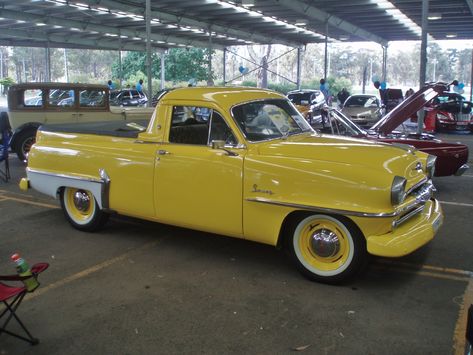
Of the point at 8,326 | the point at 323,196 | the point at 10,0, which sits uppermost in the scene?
the point at 10,0

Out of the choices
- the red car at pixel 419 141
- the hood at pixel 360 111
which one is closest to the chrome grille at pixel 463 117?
the hood at pixel 360 111

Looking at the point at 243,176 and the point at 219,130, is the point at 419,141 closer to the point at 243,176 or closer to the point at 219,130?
the point at 219,130

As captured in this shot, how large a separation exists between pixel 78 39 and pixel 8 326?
2653 cm

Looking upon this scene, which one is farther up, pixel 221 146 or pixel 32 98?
pixel 32 98

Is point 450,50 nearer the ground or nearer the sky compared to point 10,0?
nearer the sky

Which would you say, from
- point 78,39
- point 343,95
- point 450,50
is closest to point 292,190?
point 343,95

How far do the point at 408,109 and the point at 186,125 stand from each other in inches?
217

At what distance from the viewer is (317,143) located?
4906 millimetres

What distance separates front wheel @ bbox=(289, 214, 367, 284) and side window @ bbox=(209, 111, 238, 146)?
43.0 inches

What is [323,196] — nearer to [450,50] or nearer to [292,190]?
[292,190]

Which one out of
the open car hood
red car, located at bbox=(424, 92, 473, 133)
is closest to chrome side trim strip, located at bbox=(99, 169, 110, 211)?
the open car hood

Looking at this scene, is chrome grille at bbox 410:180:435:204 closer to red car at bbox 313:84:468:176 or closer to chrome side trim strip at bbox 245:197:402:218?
chrome side trim strip at bbox 245:197:402:218

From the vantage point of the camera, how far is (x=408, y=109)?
30.2 feet

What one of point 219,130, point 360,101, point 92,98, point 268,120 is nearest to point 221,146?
point 219,130
